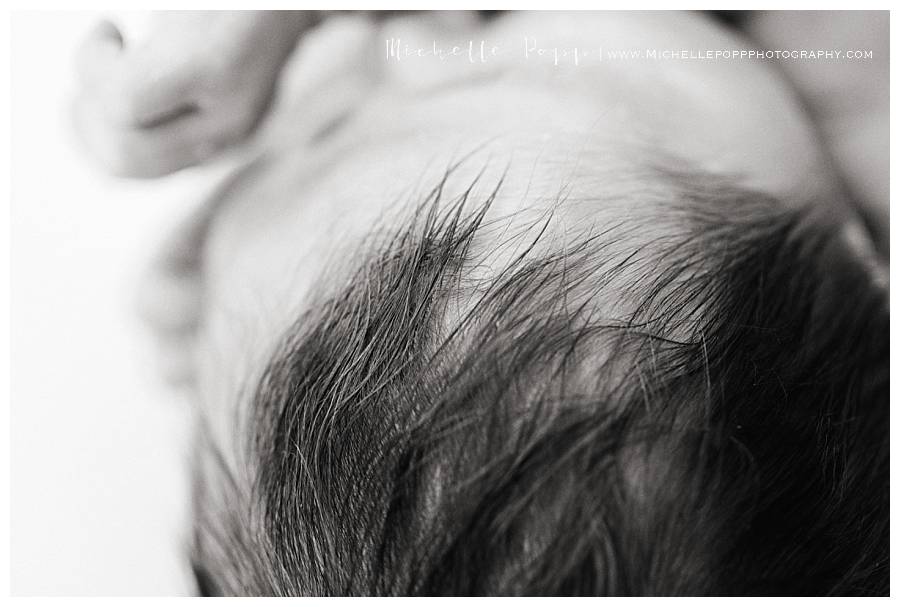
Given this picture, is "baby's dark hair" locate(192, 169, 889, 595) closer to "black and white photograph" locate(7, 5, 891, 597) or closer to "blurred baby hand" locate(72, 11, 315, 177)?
"black and white photograph" locate(7, 5, 891, 597)

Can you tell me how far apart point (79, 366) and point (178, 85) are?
0.72ft

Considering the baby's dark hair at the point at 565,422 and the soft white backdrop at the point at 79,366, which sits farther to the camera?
the soft white backdrop at the point at 79,366

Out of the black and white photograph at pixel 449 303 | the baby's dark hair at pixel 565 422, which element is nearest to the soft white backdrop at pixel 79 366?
the black and white photograph at pixel 449 303

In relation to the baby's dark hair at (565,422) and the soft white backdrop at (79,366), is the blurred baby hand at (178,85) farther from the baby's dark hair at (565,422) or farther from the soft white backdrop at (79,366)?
the baby's dark hair at (565,422)

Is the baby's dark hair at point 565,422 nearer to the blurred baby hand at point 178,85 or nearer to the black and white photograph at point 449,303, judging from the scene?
the black and white photograph at point 449,303

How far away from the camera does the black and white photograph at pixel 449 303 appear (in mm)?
386

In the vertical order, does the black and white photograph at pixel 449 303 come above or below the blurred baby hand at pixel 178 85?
below

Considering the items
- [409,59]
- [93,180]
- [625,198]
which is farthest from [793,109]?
[93,180]

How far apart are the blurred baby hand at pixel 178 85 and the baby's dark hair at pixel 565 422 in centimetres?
17

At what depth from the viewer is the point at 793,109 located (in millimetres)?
468

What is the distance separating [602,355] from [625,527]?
9cm

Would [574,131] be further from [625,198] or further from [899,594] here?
[899,594]

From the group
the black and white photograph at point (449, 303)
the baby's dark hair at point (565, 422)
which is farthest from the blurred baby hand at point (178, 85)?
the baby's dark hair at point (565, 422)

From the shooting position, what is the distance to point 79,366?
0.52 m
